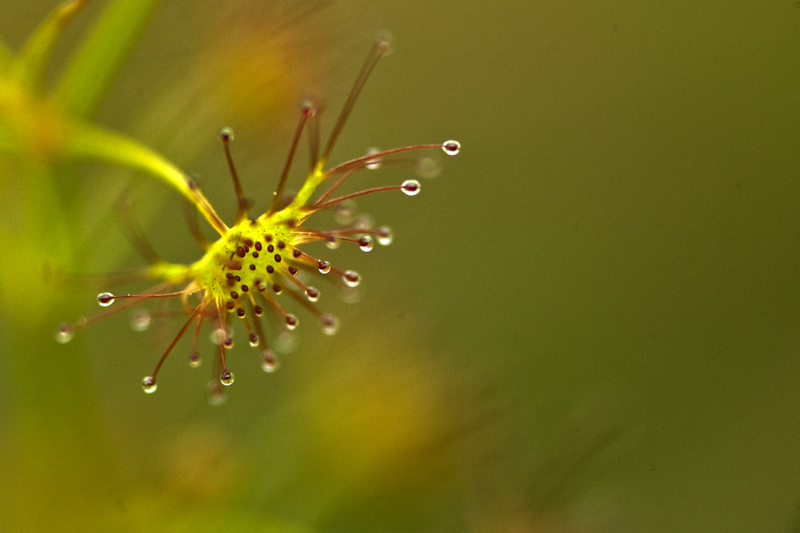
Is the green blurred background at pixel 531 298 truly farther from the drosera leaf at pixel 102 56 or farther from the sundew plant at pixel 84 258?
the drosera leaf at pixel 102 56

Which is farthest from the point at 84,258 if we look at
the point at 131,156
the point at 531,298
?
the point at 531,298

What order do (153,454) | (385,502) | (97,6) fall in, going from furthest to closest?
1. (97,6)
2. (153,454)
3. (385,502)

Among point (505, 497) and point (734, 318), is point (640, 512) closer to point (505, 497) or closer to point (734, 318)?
point (734, 318)

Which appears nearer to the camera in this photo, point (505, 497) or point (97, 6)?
point (505, 497)

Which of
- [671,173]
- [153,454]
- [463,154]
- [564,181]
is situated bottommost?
[153,454]

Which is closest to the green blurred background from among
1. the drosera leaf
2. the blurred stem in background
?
the blurred stem in background

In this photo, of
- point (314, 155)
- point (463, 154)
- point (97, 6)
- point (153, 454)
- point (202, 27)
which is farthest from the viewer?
point (463, 154)

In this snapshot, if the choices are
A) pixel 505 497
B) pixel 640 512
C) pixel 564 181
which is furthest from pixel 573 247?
pixel 505 497
